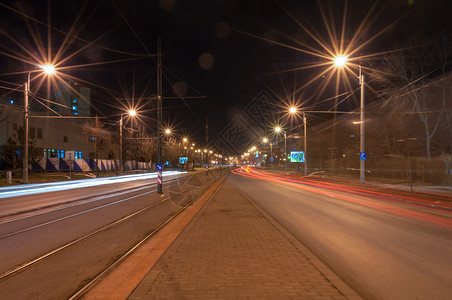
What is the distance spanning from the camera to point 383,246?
20.3 feet

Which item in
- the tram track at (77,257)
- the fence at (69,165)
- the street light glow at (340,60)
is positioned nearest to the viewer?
the tram track at (77,257)

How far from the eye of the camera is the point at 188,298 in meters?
3.56

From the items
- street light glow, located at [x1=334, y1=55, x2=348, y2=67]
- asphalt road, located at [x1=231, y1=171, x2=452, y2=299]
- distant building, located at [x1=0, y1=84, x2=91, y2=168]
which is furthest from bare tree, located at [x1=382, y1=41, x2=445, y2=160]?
distant building, located at [x1=0, y1=84, x2=91, y2=168]

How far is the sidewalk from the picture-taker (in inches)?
145

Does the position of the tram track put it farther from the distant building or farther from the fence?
the fence

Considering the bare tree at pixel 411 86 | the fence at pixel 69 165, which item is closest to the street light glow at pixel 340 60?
the bare tree at pixel 411 86

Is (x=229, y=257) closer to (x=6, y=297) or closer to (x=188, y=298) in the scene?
(x=188, y=298)

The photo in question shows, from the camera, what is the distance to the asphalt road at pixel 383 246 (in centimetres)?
420

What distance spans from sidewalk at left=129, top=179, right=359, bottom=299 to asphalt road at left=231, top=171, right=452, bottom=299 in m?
0.57

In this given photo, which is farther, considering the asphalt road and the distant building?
the distant building

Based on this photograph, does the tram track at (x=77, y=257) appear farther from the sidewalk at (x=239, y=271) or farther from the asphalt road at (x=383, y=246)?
the asphalt road at (x=383, y=246)

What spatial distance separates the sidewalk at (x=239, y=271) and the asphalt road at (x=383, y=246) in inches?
22.5

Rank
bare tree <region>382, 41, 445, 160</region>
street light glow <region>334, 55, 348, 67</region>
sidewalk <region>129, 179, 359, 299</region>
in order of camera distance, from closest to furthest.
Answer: sidewalk <region>129, 179, 359, 299</region>, street light glow <region>334, 55, 348, 67</region>, bare tree <region>382, 41, 445, 160</region>

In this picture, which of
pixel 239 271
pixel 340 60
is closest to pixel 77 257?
pixel 239 271
